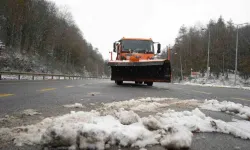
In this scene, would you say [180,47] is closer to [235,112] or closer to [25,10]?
[25,10]

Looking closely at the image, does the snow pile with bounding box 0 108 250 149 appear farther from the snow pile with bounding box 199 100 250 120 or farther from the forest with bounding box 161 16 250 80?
the forest with bounding box 161 16 250 80

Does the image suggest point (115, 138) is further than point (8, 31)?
No

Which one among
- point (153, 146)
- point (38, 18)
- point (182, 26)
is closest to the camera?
point (153, 146)

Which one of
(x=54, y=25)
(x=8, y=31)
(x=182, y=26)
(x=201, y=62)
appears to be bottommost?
(x=201, y=62)

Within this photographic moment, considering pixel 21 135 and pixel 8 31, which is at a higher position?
pixel 8 31

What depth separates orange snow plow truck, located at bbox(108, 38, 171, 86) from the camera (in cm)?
1087

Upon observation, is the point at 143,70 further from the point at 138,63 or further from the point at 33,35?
the point at 33,35

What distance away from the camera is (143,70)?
1181 centimetres

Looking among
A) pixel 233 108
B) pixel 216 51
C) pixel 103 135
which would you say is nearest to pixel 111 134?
pixel 103 135

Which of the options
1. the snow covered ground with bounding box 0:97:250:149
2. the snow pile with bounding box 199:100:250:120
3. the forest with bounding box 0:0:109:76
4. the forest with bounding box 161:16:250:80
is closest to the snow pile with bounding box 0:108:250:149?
the snow covered ground with bounding box 0:97:250:149

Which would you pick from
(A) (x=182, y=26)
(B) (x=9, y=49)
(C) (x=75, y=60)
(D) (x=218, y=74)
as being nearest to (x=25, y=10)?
(B) (x=9, y=49)

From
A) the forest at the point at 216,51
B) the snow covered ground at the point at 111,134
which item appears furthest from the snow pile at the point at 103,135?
the forest at the point at 216,51

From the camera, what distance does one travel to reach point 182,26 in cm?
7875

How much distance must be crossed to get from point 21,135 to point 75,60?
238 feet
